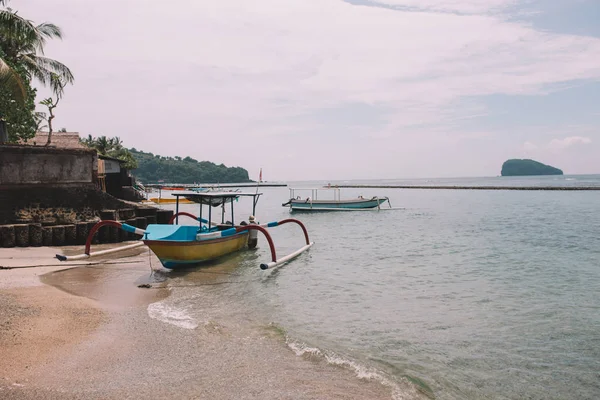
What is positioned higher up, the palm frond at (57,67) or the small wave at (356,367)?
the palm frond at (57,67)

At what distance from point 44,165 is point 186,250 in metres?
9.22

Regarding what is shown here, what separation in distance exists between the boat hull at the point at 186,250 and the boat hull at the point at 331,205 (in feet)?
99.4

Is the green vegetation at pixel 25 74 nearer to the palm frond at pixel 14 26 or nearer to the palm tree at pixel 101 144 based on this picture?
the palm frond at pixel 14 26

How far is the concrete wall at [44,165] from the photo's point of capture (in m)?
→ 18.1

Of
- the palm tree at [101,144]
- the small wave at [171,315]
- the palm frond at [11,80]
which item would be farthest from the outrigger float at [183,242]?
the palm tree at [101,144]

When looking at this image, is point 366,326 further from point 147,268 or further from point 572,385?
point 147,268

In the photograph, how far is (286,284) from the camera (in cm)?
1369

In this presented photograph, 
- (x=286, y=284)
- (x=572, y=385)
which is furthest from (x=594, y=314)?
(x=286, y=284)

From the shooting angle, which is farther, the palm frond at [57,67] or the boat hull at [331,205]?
the boat hull at [331,205]

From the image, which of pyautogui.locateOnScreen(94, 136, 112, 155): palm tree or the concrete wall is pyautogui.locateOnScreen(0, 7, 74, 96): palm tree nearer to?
the concrete wall

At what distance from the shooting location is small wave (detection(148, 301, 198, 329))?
347 inches

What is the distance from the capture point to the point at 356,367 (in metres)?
7.11

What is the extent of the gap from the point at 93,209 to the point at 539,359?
18.4 metres

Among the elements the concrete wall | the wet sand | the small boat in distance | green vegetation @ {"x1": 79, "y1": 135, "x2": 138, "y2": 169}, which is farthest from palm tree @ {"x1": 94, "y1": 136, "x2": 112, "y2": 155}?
the wet sand
